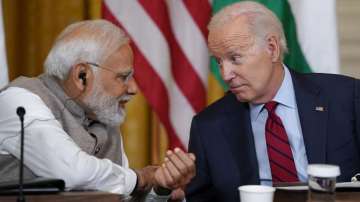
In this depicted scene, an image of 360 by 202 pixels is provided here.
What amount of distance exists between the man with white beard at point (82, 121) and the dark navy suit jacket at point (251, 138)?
0.63 ft

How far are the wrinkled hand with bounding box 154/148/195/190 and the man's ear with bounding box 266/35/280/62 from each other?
64 centimetres

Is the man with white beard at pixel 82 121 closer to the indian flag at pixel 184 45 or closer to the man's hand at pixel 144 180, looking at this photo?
the man's hand at pixel 144 180

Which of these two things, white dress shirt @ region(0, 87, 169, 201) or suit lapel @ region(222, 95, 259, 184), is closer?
white dress shirt @ region(0, 87, 169, 201)

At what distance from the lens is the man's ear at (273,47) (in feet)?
8.20

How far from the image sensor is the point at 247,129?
250 centimetres

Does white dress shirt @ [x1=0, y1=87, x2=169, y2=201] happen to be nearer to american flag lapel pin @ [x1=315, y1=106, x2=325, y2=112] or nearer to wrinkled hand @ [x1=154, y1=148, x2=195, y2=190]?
wrinkled hand @ [x1=154, y1=148, x2=195, y2=190]

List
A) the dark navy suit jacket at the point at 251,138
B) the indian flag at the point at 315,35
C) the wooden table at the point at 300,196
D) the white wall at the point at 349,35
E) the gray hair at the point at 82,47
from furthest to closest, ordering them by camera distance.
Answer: the white wall at the point at 349,35
the indian flag at the point at 315,35
the dark navy suit jacket at the point at 251,138
the gray hair at the point at 82,47
the wooden table at the point at 300,196

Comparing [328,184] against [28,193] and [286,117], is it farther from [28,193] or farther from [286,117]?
[286,117]

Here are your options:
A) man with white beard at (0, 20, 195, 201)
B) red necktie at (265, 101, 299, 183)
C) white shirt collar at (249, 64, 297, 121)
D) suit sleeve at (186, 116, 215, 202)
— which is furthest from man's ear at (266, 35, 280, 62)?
man with white beard at (0, 20, 195, 201)

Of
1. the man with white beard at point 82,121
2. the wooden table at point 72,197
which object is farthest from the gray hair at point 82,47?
the wooden table at point 72,197

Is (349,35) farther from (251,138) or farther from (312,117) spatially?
(251,138)

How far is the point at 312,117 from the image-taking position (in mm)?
2521

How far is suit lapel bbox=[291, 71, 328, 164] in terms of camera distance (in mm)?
2475

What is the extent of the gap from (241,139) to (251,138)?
37 millimetres
